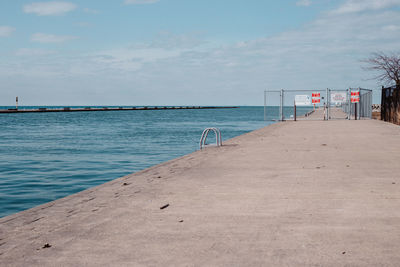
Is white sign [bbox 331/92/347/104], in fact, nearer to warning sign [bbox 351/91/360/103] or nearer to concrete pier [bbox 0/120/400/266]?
warning sign [bbox 351/91/360/103]

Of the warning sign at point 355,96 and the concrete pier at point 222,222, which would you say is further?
the warning sign at point 355,96

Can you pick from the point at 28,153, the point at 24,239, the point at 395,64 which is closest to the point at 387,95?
the point at 395,64

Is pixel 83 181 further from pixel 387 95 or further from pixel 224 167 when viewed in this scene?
pixel 387 95

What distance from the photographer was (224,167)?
10.8 m

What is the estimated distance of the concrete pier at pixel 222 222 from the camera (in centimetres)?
444

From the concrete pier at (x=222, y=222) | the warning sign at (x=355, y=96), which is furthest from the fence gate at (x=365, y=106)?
the concrete pier at (x=222, y=222)

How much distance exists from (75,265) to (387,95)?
108ft

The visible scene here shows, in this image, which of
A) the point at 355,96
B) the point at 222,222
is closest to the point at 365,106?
the point at 355,96

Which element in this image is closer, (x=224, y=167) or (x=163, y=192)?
(x=163, y=192)

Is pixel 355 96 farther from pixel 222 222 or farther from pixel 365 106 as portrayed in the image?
pixel 222 222

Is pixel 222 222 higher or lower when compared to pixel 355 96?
lower

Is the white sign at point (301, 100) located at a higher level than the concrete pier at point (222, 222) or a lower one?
higher

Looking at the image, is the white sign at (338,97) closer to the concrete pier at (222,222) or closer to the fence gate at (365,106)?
the fence gate at (365,106)

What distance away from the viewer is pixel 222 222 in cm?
572
